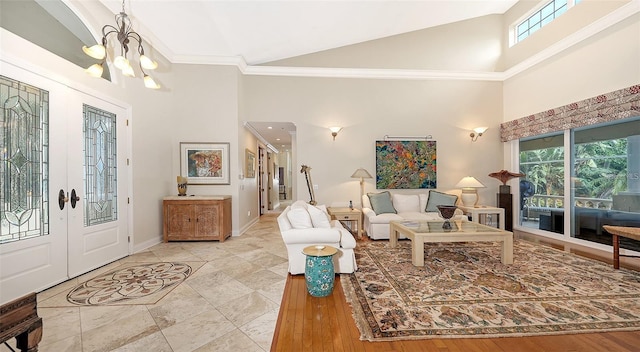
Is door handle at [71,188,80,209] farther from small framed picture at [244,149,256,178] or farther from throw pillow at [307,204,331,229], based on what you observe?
small framed picture at [244,149,256,178]

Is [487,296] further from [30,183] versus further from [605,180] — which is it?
[30,183]

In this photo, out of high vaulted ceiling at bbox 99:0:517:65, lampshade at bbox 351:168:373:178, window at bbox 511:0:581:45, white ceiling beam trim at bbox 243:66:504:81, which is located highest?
window at bbox 511:0:581:45

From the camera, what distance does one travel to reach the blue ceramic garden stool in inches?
104

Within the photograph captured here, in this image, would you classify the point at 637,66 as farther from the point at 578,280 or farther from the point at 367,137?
the point at 367,137

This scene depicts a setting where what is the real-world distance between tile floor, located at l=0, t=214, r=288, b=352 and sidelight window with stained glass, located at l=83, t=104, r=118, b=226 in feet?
2.55

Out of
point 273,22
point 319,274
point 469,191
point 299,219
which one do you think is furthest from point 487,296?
point 273,22

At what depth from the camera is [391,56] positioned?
19.7 ft

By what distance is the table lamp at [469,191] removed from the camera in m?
5.47

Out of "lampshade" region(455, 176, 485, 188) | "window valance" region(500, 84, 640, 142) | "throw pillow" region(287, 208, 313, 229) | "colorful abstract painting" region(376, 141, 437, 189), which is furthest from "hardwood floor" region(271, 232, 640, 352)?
"colorful abstract painting" region(376, 141, 437, 189)

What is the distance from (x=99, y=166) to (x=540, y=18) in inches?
329

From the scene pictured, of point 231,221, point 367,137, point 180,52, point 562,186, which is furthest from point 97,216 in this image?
point 562,186

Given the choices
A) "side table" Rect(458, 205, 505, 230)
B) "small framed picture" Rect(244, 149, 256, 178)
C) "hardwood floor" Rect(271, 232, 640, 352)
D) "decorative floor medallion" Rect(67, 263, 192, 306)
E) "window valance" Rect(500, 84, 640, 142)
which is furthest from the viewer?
"small framed picture" Rect(244, 149, 256, 178)

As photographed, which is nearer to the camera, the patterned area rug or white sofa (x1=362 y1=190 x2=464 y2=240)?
the patterned area rug

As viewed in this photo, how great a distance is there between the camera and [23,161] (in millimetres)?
2707
